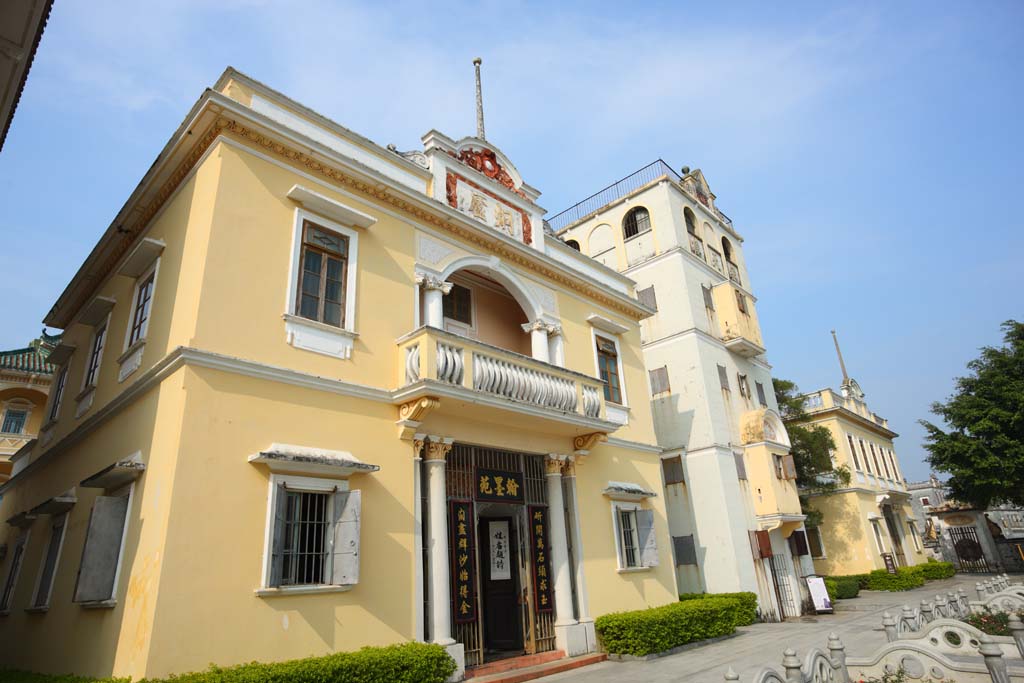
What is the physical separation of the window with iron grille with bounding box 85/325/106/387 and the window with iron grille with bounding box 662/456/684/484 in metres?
15.1

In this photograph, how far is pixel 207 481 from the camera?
7.32 m

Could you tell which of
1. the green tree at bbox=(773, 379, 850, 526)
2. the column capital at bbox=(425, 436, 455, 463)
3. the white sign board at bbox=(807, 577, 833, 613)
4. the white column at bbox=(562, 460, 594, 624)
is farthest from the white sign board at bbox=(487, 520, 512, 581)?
the green tree at bbox=(773, 379, 850, 526)

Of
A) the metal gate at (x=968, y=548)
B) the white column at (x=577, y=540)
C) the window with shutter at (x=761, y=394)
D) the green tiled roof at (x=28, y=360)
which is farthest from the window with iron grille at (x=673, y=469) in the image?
the metal gate at (x=968, y=548)

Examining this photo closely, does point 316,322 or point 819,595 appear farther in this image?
point 819,595

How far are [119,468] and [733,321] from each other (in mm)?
18245

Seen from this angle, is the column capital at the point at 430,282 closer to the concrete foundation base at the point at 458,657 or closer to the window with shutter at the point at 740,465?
the concrete foundation base at the point at 458,657

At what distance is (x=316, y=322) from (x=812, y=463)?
23.8 m

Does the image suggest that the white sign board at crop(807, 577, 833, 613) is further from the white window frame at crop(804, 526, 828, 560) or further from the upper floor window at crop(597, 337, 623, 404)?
the white window frame at crop(804, 526, 828, 560)

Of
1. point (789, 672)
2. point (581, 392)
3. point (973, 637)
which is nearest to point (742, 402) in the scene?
point (581, 392)

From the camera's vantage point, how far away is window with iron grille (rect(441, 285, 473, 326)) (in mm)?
13672

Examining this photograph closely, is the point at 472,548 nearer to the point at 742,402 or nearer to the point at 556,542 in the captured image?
the point at 556,542

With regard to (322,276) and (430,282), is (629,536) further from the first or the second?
(322,276)

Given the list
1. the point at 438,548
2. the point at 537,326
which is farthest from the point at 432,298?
the point at 438,548

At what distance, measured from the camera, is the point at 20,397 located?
73.6 feet
